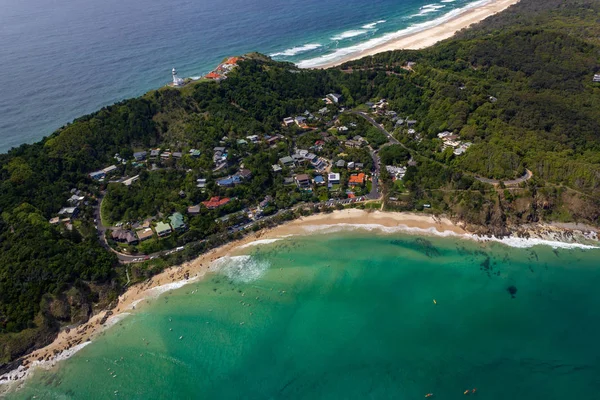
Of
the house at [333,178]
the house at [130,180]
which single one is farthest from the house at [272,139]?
the house at [130,180]

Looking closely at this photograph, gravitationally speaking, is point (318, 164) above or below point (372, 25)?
below

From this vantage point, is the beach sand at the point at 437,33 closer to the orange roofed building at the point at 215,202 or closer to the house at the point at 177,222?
the orange roofed building at the point at 215,202

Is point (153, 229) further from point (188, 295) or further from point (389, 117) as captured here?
point (389, 117)

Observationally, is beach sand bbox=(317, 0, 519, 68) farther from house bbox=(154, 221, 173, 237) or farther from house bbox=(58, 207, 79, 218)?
house bbox=(58, 207, 79, 218)

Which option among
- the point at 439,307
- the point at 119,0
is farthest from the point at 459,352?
the point at 119,0

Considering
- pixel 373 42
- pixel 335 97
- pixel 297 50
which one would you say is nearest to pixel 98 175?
pixel 335 97

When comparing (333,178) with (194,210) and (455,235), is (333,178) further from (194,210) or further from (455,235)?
(194,210)
